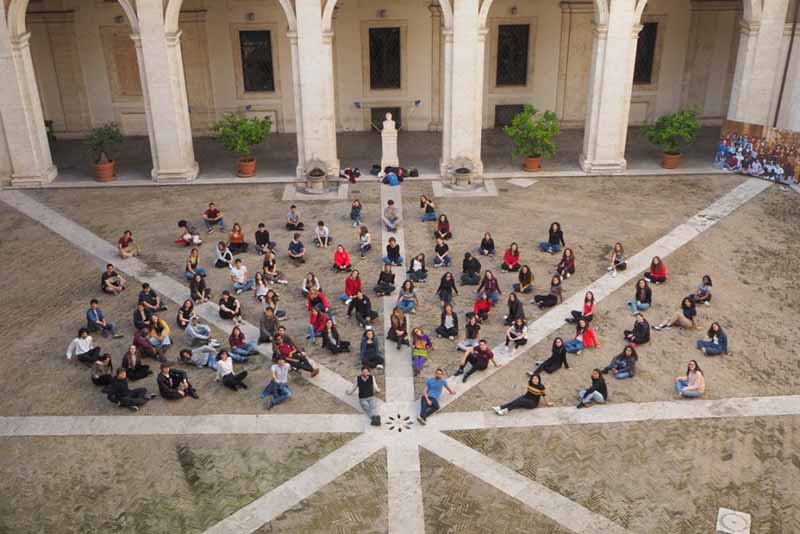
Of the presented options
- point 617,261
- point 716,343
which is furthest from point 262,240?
point 716,343

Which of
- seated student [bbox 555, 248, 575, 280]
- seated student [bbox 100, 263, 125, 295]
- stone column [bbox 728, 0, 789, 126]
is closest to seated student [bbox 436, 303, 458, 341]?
seated student [bbox 555, 248, 575, 280]

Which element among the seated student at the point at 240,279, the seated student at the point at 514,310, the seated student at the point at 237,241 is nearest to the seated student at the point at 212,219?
the seated student at the point at 237,241

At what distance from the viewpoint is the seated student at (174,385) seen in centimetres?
1776

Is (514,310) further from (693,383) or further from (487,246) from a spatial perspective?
(693,383)

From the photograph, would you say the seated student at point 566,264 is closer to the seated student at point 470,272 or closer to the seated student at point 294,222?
the seated student at point 470,272

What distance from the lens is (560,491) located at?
15.5 m

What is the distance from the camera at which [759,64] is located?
28609 mm

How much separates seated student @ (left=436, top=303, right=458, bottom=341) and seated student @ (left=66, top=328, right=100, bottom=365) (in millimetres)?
7349

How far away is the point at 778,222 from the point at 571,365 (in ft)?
34.6

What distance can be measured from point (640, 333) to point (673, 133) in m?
11.5

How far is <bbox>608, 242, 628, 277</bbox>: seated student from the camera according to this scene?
22531 mm

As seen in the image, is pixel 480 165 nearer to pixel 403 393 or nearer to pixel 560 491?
pixel 403 393

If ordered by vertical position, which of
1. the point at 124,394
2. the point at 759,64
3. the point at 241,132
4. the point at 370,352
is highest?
the point at 759,64

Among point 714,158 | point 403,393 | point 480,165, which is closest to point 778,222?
point 714,158
